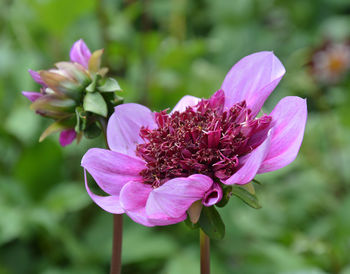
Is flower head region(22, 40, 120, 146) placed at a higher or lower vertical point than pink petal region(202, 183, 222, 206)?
higher

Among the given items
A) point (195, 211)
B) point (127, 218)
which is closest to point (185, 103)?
point (195, 211)

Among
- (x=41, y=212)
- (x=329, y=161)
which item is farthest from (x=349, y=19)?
(x=41, y=212)

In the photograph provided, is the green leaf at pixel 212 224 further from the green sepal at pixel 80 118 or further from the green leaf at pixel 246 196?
the green sepal at pixel 80 118

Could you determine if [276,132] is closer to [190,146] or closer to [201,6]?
[190,146]

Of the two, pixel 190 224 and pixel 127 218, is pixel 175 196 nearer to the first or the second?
pixel 190 224

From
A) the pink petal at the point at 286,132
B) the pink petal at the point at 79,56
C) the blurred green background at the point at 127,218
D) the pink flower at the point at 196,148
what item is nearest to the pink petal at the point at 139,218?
the pink flower at the point at 196,148

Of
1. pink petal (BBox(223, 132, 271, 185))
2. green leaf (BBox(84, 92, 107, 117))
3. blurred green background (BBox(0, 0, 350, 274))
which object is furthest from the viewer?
blurred green background (BBox(0, 0, 350, 274))

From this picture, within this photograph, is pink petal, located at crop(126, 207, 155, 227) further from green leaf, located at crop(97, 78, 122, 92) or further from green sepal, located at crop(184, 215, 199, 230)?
green leaf, located at crop(97, 78, 122, 92)

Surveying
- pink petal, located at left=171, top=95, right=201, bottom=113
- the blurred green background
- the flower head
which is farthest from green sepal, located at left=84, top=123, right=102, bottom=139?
the blurred green background
